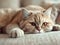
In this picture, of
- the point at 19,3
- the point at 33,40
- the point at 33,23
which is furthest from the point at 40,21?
the point at 19,3

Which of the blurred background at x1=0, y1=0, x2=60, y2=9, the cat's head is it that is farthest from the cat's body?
the blurred background at x1=0, y1=0, x2=60, y2=9

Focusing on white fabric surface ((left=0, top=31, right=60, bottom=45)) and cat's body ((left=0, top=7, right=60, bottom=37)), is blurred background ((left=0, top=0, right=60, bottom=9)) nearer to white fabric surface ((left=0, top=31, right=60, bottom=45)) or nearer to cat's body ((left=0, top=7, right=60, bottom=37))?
cat's body ((left=0, top=7, right=60, bottom=37))

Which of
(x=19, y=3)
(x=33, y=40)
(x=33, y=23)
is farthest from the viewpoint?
(x=19, y=3)

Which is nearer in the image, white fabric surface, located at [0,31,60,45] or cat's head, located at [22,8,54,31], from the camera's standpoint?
white fabric surface, located at [0,31,60,45]

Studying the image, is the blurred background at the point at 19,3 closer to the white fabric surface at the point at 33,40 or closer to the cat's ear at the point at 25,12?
the cat's ear at the point at 25,12

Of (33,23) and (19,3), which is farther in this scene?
(19,3)

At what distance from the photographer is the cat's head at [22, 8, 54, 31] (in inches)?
51.5

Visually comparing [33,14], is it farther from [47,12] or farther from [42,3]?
[42,3]

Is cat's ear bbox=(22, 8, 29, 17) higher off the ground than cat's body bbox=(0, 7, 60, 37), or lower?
higher

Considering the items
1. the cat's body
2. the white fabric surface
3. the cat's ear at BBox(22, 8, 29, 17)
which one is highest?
the cat's ear at BBox(22, 8, 29, 17)

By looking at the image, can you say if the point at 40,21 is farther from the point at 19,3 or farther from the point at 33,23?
the point at 19,3

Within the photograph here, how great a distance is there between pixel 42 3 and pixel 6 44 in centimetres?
102

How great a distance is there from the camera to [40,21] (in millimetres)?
1330

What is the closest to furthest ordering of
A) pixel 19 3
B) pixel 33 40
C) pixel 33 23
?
pixel 33 40, pixel 33 23, pixel 19 3
